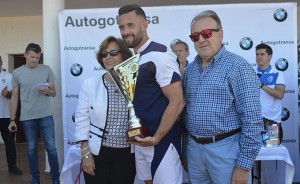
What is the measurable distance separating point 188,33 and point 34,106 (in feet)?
8.13

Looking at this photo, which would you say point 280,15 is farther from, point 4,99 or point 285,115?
point 4,99

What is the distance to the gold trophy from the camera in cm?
216

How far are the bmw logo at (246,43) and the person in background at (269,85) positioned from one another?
856mm

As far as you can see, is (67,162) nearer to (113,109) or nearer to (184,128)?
(113,109)

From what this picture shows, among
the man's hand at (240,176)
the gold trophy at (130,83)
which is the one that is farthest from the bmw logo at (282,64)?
the gold trophy at (130,83)

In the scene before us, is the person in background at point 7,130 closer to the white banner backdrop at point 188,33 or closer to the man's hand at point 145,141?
the white banner backdrop at point 188,33

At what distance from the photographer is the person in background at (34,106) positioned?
4.56 metres

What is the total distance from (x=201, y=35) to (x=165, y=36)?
319 cm

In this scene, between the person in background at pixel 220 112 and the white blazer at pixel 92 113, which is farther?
the white blazer at pixel 92 113

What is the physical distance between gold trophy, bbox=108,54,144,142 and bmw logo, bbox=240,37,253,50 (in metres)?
3.43

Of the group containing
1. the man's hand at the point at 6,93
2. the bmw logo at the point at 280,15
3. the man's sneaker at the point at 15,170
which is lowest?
the man's sneaker at the point at 15,170

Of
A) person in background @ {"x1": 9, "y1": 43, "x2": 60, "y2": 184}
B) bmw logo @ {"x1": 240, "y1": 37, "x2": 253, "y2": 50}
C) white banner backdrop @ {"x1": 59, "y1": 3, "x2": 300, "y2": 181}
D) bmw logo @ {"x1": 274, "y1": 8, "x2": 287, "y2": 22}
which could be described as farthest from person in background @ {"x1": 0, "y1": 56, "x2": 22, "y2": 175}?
bmw logo @ {"x1": 274, "y1": 8, "x2": 287, "y2": 22}

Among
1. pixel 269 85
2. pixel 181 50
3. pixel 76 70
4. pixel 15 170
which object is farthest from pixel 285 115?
pixel 15 170

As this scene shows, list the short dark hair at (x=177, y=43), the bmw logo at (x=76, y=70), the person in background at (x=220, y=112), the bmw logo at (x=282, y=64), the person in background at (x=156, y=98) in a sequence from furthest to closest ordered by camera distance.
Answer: the bmw logo at (x=76, y=70) < the bmw logo at (x=282, y=64) < the short dark hair at (x=177, y=43) < the person in background at (x=156, y=98) < the person in background at (x=220, y=112)
